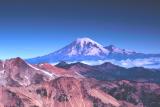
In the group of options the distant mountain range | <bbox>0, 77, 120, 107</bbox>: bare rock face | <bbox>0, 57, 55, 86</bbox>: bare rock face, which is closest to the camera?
<bbox>0, 77, 120, 107</bbox>: bare rock face

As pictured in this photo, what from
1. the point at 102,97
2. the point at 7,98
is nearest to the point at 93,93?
the point at 102,97

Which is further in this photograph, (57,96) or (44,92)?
A: (57,96)

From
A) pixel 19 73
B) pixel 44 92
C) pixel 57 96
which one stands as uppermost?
pixel 19 73

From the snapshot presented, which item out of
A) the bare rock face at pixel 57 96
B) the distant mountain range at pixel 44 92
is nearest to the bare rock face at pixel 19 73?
the distant mountain range at pixel 44 92

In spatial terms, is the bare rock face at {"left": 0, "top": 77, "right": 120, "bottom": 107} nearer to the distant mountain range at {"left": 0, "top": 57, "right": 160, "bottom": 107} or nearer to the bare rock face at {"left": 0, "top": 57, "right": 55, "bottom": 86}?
the distant mountain range at {"left": 0, "top": 57, "right": 160, "bottom": 107}

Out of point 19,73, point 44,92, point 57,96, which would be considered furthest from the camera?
point 19,73

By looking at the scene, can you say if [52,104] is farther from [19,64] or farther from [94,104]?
[19,64]

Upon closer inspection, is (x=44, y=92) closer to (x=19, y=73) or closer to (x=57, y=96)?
(x=57, y=96)

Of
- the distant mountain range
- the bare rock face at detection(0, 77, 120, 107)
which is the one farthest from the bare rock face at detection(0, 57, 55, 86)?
the bare rock face at detection(0, 77, 120, 107)

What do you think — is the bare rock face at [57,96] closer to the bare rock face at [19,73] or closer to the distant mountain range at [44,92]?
the distant mountain range at [44,92]

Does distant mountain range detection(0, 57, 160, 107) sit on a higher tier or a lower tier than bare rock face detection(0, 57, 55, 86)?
lower

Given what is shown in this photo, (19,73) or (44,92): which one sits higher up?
(19,73)

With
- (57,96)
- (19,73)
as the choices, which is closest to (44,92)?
(57,96)

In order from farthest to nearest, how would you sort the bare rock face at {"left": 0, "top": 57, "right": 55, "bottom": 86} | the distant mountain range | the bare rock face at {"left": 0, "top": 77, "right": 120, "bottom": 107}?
the bare rock face at {"left": 0, "top": 57, "right": 55, "bottom": 86} → the distant mountain range → the bare rock face at {"left": 0, "top": 77, "right": 120, "bottom": 107}
